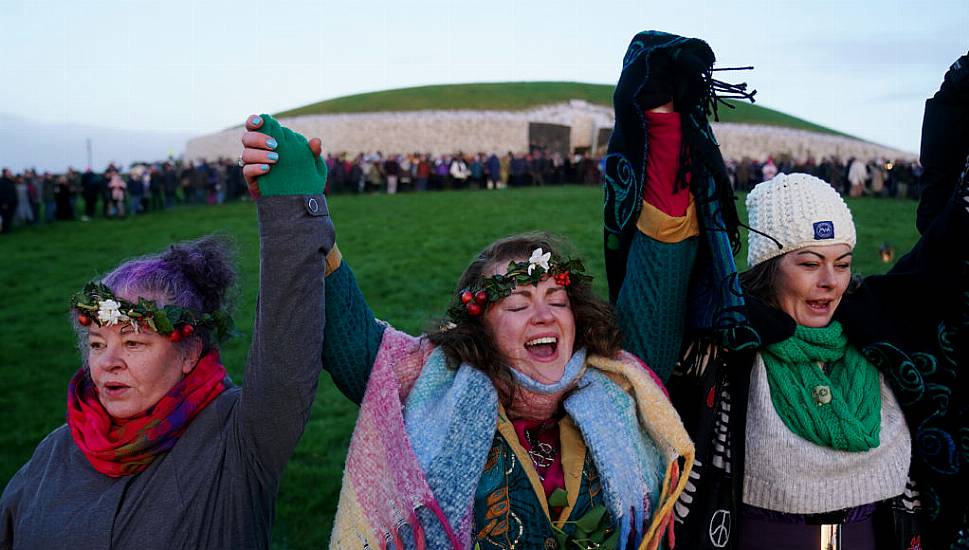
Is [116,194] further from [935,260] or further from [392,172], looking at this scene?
[935,260]

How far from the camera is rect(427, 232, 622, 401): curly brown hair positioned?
2578 mm

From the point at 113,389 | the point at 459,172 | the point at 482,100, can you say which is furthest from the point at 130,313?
the point at 482,100

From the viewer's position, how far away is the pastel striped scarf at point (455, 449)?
2309 millimetres

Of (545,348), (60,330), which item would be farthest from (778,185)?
(60,330)

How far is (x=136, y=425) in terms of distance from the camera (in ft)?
7.79

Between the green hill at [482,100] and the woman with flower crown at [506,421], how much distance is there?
1633 inches

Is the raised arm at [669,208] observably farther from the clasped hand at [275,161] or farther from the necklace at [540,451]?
the clasped hand at [275,161]

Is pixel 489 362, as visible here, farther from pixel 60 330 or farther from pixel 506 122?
pixel 506 122

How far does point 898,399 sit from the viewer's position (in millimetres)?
2980

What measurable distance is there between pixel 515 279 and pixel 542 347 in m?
0.23

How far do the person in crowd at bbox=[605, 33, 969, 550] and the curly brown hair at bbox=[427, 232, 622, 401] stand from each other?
14 centimetres

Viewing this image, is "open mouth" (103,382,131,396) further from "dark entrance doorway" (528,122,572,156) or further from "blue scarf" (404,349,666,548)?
"dark entrance doorway" (528,122,572,156)

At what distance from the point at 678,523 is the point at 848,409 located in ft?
2.31

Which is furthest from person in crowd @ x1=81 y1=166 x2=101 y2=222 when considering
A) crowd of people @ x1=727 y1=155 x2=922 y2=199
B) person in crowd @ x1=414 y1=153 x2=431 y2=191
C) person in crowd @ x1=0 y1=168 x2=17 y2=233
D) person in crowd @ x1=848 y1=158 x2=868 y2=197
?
person in crowd @ x1=848 y1=158 x2=868 y2=197
